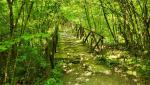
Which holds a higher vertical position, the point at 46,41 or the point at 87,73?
the point at 46,41

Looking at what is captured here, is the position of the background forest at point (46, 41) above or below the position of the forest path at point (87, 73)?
above

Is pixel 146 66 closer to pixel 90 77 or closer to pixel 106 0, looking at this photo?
pixel 90 77

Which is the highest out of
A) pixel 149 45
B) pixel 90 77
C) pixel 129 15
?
pixel 129 15

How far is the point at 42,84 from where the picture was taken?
14047 mm

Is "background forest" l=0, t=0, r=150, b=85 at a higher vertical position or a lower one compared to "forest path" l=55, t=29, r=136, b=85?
higher

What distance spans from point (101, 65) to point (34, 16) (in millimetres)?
6088

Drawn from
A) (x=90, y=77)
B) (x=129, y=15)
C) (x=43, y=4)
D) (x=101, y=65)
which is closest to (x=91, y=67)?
(x=101, y=65)

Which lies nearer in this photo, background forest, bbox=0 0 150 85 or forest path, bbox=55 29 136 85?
background forest, bbox=0 0 150 85

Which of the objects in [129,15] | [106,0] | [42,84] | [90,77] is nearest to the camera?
[42,84]

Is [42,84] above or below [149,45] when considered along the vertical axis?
below

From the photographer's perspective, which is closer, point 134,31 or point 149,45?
point 149,45

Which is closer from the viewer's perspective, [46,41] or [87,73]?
[87,73]

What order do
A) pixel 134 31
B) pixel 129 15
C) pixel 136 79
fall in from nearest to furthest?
1. pixel 136 79
2. pixel 129 15
3. pixel 134 31

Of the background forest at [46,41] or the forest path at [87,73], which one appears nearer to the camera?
the background forest at [46,41]
